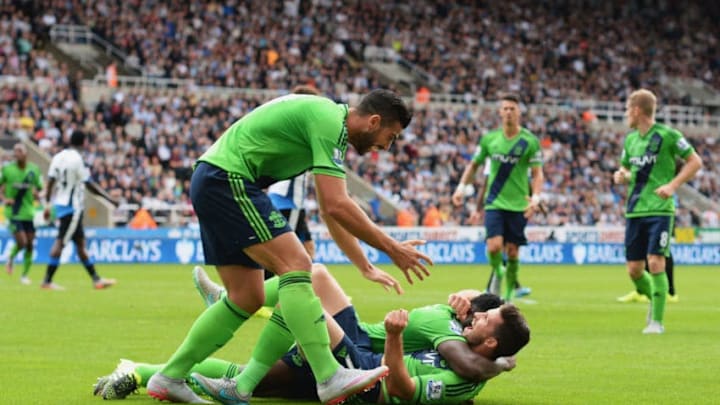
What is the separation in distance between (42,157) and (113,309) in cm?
2080

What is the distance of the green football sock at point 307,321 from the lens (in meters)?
7.25

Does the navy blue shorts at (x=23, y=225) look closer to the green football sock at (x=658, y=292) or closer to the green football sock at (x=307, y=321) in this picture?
the green football sock at (x=658, y=292)

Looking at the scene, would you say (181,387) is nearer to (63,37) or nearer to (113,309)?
(113,309)

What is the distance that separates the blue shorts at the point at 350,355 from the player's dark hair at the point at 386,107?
1.40 meters

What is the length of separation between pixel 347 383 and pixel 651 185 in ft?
26.8

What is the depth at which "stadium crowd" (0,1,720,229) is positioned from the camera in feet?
126

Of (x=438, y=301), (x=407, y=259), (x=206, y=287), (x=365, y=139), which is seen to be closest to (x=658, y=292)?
(x=438, y=301)

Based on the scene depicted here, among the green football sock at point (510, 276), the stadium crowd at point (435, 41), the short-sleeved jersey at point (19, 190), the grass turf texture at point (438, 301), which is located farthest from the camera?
the stadium crowd at point (435, 41)

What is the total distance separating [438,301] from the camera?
19109mm

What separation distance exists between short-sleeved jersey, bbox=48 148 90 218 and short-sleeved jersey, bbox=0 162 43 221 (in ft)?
11.6

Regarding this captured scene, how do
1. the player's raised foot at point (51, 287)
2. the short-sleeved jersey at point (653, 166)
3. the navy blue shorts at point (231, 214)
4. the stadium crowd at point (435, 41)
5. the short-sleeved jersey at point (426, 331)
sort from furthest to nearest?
the stadium crowd at point (435, 41) < the player's raised foot at point (51, 287) < the short-sleeved jersey at point (653, 166) < the short-sleeved jersey at point (426, 331) < the navy blue shorts at point (231, 214)

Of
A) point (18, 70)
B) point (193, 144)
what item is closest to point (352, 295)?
point (193, 144)

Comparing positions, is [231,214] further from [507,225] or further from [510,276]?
[510,276]

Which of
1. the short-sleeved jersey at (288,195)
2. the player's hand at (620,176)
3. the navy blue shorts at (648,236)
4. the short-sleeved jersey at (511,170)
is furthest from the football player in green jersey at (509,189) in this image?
the short-sleeved jersey at (288,195)
